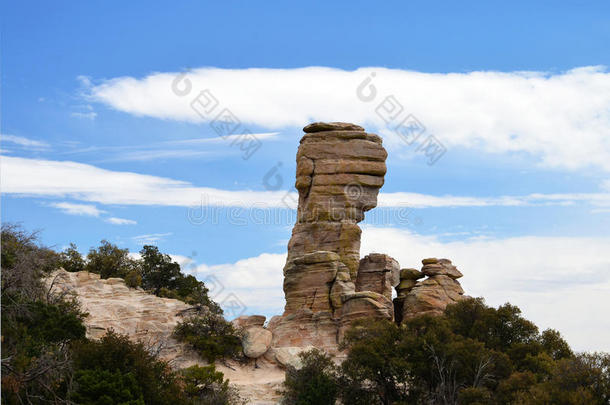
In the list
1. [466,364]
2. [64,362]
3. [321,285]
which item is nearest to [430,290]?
[321,285]

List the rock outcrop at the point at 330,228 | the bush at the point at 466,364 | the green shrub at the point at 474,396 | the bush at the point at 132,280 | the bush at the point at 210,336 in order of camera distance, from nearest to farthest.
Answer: the bush at the point at 466,364, the green shrub at the point at 474,396, the bush at the point at 210,336, the rock outcrop at the point at 330,228, the bush at the point at 132,280

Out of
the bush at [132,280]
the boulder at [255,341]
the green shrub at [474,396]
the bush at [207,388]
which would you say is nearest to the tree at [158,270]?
the bush at [132,280]

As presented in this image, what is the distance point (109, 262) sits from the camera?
61.9 meters

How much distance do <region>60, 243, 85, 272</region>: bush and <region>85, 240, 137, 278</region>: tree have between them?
56 centimetres

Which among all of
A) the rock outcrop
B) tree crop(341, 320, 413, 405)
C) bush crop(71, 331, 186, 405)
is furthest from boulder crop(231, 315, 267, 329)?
bush crop(71, 331, 186, 405)

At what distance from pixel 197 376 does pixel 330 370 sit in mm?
6115

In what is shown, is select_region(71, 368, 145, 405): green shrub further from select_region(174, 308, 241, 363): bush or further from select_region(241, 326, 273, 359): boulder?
select_region(241, 326, 273, 359): boulder

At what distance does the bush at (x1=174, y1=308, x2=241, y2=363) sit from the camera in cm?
4291

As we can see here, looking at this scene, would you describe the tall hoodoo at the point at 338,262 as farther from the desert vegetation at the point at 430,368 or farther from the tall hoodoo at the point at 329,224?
the desert vegetation at the point at 430,368

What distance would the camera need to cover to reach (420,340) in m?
34.4

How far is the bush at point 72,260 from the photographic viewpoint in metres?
60.8

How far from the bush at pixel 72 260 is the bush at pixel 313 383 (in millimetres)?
29759

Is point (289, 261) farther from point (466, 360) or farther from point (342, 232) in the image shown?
point (466, 360)

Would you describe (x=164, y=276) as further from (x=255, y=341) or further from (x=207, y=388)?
(x=207, y=388)
